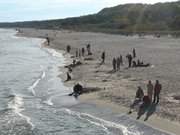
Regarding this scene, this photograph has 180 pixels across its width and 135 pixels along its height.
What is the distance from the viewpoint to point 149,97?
23.4 m

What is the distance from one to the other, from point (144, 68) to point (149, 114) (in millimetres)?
16659

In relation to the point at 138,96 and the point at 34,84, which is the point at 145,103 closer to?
the point at 138,96

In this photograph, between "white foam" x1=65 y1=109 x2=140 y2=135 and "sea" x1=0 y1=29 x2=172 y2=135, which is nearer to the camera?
"white foam" x1=65 y1=109 x2=140 y2=135

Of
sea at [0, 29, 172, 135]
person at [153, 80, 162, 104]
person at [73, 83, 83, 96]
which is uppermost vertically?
person at [153, 80, 162, 104]

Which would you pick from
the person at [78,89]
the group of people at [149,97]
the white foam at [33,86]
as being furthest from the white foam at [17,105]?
the group of people at [149,97]

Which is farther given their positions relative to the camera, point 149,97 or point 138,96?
point 138,96

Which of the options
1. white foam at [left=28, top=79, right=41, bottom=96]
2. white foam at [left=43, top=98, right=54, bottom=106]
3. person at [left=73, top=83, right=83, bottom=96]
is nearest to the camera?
white foam at [left=43, top=98, right=54, bottom=106]

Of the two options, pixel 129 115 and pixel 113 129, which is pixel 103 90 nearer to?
pixel 129 115

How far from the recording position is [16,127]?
68.2 ft

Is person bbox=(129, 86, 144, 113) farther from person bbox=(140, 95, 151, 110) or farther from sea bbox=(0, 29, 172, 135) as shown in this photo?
sea bbox=(0, 29, 172, 135)

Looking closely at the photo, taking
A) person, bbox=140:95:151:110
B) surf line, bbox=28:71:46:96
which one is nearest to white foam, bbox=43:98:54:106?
surf line, bbox=28:71:46:96

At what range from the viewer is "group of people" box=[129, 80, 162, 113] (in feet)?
74.4

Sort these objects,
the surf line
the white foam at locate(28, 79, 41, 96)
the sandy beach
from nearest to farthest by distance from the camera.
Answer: the sandy beach, the white foam at locate(28, 79, 41, 96), the surf line

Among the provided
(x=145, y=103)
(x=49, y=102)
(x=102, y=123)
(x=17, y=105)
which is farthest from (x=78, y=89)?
(x=102, y=123)
